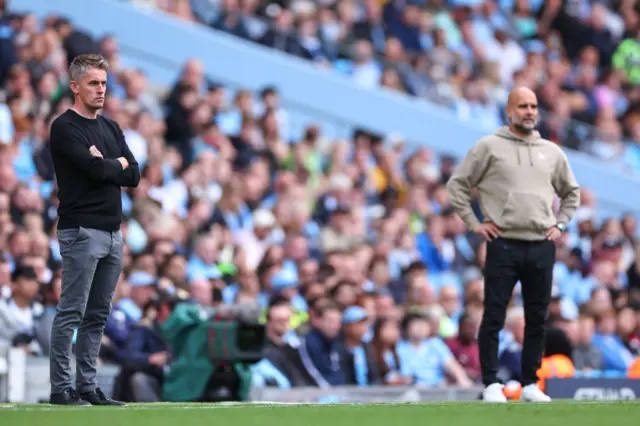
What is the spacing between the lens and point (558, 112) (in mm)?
22375

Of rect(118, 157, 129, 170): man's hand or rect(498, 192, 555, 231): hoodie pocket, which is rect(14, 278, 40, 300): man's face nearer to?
rect(118, 157, 129, 170): man's hand

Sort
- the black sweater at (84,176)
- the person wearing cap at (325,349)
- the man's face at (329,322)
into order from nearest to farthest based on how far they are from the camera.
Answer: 1. the black sweater at (84,176)
2. the person wearing cap at (325,349)
3. the man's face at (329,322)

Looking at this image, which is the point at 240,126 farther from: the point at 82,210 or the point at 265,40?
the point at 82,210

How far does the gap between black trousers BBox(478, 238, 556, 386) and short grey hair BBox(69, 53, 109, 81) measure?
9.07 feet

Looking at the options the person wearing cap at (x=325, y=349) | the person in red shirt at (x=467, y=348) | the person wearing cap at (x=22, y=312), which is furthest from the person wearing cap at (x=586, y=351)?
the person wearing cap at (x=22, y=312)

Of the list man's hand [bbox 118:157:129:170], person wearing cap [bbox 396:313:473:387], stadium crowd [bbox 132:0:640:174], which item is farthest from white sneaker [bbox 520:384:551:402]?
stadium crowd [bbox 132:0:640:174]

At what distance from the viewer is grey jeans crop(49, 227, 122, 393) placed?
853cm

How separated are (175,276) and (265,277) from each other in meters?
1.66

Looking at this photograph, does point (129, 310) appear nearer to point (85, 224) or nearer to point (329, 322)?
point (329, 322)

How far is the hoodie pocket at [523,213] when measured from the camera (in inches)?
386

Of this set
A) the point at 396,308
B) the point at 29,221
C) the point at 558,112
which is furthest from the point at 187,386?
the point at 558,112

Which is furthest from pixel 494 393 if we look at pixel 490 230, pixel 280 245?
Answer: pixel 280 245

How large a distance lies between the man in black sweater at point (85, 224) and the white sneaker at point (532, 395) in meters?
2.66

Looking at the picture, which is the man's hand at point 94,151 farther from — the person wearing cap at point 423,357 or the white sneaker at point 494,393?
the person wearing cap at point 423,357
